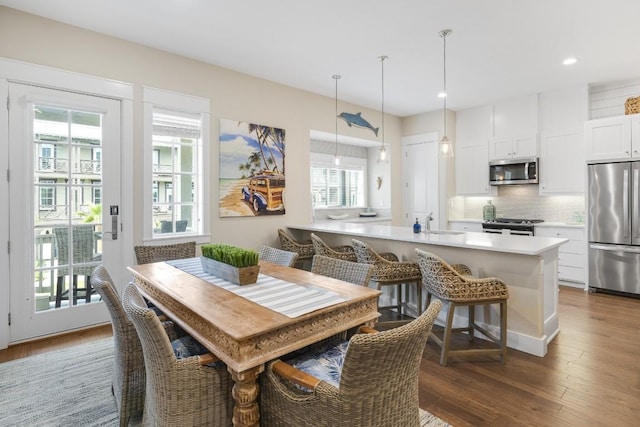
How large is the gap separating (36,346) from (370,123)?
A: 5.39 metres

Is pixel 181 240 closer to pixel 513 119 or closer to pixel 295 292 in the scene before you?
pixel 295 292

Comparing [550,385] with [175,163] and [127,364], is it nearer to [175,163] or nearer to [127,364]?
[127,364]

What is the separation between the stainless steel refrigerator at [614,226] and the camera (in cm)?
431

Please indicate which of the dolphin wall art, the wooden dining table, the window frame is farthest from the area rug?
the dolphin wall art

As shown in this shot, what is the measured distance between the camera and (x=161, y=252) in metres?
3.22

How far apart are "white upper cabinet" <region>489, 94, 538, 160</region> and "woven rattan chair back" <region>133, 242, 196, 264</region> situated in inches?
203

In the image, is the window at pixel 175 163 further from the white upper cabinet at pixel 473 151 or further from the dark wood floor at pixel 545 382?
the white upper cabinet at pixel 473 151

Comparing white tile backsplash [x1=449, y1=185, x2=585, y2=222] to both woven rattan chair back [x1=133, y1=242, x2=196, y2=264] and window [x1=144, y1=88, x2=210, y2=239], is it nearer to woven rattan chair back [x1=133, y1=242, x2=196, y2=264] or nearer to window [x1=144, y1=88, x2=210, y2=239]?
window [x1=144, y1=88, x2=210, y2=239]

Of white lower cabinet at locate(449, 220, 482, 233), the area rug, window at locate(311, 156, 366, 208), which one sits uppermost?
window at locate(311, 156, 366, 208)

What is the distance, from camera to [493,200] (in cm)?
619

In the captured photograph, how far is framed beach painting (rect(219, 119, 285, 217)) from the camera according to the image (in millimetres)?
4227

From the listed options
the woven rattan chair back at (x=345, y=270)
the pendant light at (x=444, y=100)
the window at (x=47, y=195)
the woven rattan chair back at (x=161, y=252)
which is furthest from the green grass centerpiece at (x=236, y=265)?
the pendant light at (x=444, y=100)

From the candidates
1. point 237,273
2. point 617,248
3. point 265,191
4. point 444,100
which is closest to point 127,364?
point 237,273

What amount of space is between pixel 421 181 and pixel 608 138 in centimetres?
276
